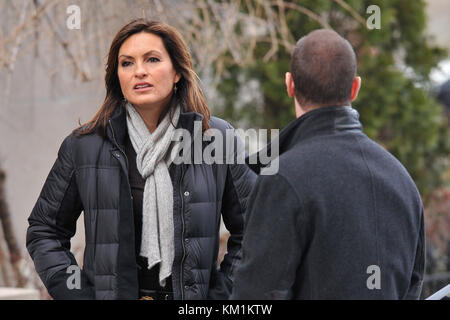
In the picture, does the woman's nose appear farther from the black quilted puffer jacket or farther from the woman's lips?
the black quilted puffer jacket

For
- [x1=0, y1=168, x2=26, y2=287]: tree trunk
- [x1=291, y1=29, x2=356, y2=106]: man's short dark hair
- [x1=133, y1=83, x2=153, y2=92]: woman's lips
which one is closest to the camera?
[x1=291, y1=29, x2=356, y2=106]: man's short dark hair

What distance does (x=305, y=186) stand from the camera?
1.56m

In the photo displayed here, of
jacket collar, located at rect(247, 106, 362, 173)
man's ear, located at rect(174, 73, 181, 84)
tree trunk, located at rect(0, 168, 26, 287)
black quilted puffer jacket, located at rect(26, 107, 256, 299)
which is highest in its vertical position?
man's ear, located at rect(174, 73, 181, 84)

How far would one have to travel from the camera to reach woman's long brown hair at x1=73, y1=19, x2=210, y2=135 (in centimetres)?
222

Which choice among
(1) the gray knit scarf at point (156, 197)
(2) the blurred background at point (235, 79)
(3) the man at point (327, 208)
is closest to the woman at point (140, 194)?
(1) the gray knit scarf at point (156, 197)

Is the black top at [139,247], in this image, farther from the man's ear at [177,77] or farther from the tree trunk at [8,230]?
the tree trunk at [8,230]

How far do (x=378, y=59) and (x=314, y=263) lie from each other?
186 inches

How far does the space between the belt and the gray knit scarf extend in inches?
1.5

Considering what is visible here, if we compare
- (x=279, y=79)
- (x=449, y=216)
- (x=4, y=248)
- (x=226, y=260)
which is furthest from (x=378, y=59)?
(x=226, y=260)

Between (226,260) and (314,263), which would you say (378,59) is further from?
(314,263)

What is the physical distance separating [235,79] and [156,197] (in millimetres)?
4342

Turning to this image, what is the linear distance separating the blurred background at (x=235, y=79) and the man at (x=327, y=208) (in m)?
2.16
